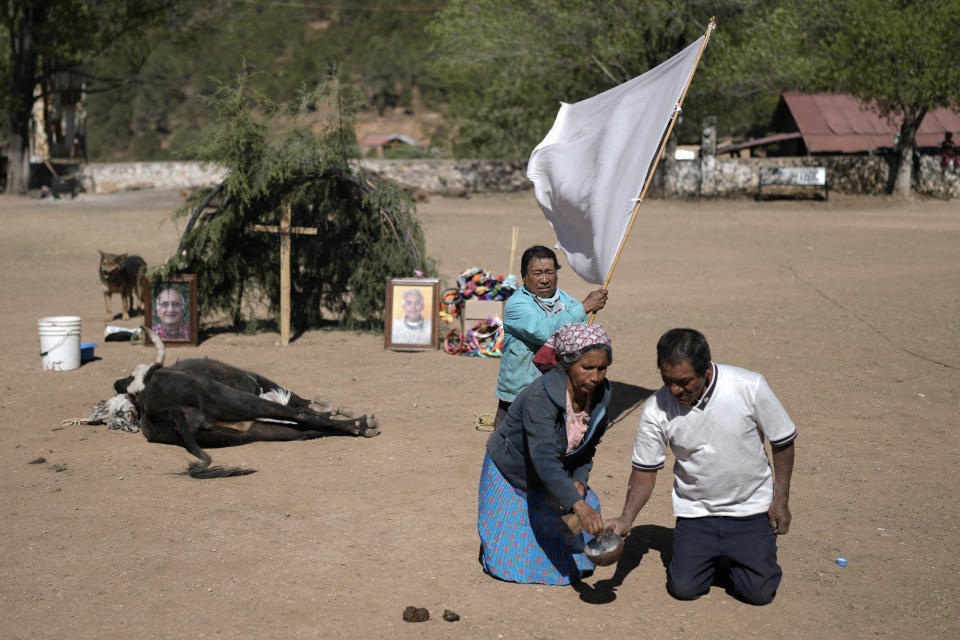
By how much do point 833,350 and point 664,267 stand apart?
272 inches

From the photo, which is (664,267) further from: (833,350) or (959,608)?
(959,608)

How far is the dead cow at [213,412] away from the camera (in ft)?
20.8

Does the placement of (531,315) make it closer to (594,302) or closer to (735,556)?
(594,302)

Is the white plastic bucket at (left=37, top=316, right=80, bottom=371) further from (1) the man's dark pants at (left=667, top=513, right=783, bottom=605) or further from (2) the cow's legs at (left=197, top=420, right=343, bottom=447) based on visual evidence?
(1) the man's dark pants at (left=667, top=513, right=783, bottom=605)

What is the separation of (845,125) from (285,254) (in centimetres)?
2949

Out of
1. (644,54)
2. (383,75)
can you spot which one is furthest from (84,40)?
(383,75)

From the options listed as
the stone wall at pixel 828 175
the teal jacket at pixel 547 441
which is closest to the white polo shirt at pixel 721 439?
the teal jacket at pixel 547 441

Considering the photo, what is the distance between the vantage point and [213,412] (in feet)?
20.9

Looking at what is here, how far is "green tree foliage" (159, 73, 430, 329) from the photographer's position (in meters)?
9.83

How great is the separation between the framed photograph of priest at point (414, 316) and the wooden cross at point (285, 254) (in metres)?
1.14

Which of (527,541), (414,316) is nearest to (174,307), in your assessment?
(414,316)

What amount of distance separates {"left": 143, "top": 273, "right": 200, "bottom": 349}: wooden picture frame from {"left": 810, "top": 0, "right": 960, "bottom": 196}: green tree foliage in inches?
839

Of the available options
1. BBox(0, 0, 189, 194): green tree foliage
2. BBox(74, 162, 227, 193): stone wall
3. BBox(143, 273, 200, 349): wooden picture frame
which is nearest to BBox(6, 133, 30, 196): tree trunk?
BBox(0, 0, 189, 194): green tree foliage

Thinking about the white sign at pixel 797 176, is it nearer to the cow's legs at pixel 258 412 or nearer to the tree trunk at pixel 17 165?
the cow's legs at pixel 258 412
